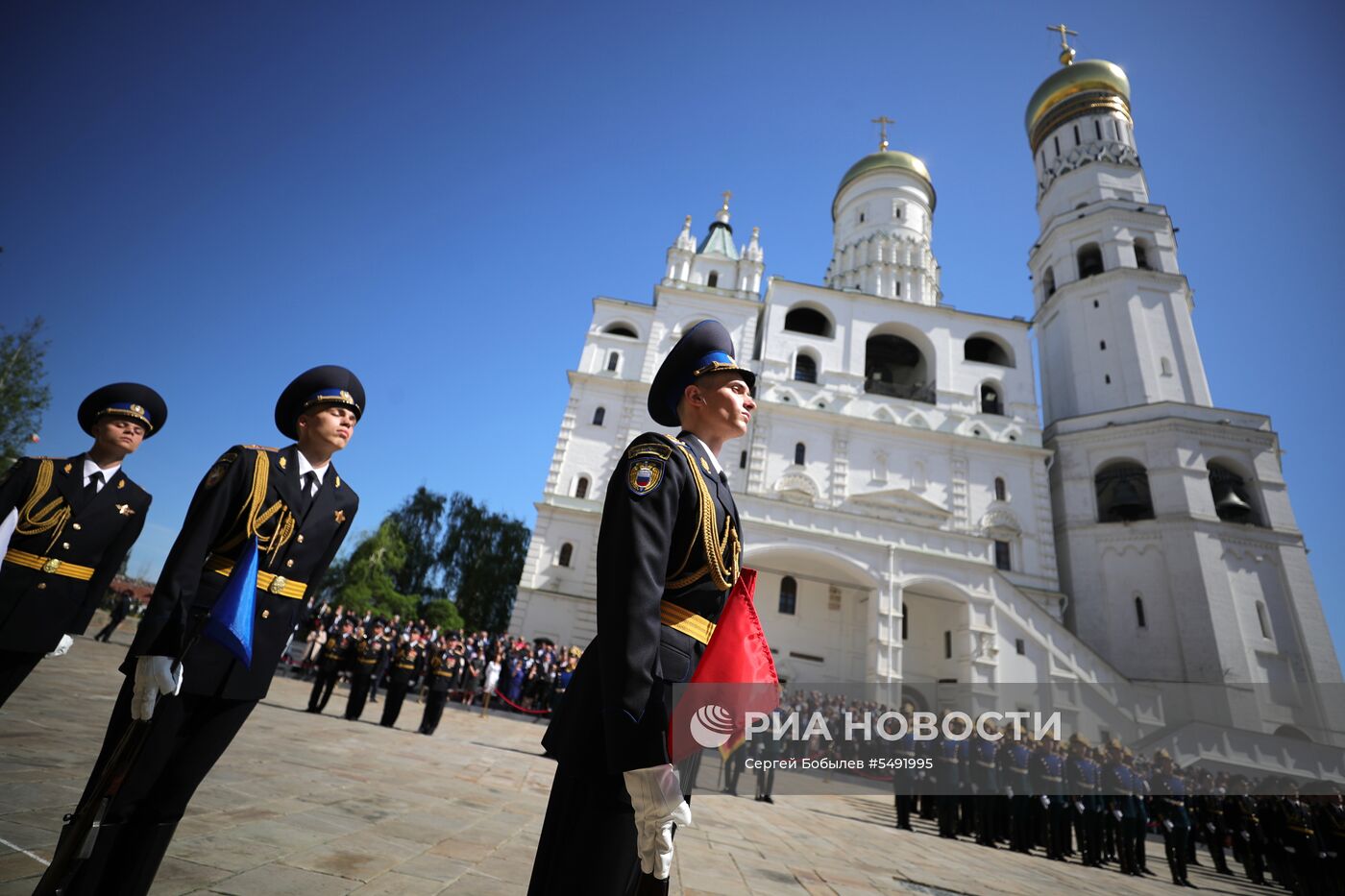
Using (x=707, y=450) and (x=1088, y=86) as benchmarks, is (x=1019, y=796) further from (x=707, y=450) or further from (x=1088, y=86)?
(x=1088, y=86)

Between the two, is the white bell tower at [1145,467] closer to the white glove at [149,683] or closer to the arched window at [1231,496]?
the arched window at [1231,496]

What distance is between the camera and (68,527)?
3.50m

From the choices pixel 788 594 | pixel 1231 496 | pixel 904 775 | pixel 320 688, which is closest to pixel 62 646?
pixel 320 688

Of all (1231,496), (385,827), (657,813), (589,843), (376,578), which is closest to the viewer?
(657,813)

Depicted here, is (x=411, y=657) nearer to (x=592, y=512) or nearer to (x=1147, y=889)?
(x=1147, y=889)

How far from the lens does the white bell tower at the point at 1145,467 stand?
77.2 ft

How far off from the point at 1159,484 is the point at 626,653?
3228 cm

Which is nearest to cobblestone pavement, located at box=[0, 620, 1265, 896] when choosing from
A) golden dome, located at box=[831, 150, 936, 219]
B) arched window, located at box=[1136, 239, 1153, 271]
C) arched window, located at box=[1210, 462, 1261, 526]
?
arched window, located at box=[1210, 462, 1261, 526]

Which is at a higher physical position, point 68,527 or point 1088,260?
point 1088,260

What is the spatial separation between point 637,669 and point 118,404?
150 inches

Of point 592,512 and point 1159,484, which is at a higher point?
point 1159,484

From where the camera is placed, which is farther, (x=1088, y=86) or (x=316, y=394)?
(x=1088, y=86)

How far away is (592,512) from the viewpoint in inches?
1032

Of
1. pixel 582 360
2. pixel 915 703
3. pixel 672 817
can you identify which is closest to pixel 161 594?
pixel 672 817
